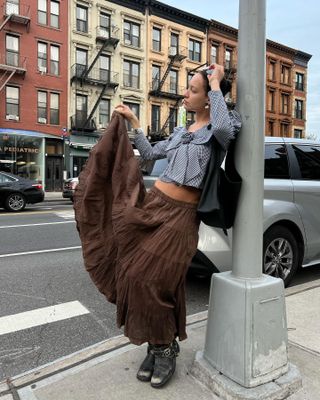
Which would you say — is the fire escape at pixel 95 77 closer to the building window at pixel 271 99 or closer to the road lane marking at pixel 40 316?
the building window at pixel 271 99

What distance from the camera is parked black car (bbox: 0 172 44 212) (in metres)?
13.7

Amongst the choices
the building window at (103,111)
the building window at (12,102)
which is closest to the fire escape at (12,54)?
the building window at (12,102)

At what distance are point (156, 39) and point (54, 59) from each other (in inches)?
331

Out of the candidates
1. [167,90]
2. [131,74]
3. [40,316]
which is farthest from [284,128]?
[40,316]

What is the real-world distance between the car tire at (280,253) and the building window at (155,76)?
2744 cm

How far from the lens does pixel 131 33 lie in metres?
29.4

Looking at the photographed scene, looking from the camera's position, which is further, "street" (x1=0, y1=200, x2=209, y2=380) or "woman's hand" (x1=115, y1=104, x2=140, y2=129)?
"street" (x1=0, y1=200, x2=209, y2=380)

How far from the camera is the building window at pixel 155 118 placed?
30.9 metres

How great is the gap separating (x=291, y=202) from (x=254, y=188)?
2.25 meters

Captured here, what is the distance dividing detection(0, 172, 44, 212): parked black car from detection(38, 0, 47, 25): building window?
51.2ft

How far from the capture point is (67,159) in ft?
87.4

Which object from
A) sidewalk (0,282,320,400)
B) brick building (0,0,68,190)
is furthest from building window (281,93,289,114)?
sidewalk (0,282,320,400)

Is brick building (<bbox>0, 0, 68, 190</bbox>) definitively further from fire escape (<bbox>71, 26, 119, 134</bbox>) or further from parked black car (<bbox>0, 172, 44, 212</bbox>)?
parked black car (<bbox>0, 172, 44, 212</bbox>)

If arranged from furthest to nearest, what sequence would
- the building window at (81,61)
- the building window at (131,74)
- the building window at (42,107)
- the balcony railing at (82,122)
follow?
the building window at (131,74)
the building window at (81,61)
the balcony railing at (82,122)
the building window at (42,107)
